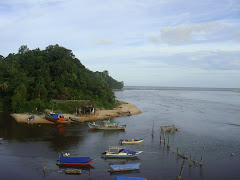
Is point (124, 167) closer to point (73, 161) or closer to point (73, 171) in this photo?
point (73, 171)

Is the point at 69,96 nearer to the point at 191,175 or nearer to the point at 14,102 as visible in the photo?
the point at 14,102

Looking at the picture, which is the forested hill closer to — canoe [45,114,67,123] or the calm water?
canoe [45,114,67,123]

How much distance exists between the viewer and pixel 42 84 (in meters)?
58.7

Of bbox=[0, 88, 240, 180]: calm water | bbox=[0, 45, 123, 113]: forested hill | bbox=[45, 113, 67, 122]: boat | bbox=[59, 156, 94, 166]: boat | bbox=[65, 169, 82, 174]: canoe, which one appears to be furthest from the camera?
bbox=[0, 45, 123, 113]: forested hill

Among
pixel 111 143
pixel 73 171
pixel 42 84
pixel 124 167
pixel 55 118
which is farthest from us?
pixel 42 84

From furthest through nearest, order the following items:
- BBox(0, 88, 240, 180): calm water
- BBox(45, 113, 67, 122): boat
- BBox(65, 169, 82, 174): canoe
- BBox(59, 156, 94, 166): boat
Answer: BBox(45, 113, 67, 122): boat, BBox(59, 156, 94, 166): boat, BBox(0, 88, 240, 180): calm water, BBox(65, 169, 82, 174): canoe

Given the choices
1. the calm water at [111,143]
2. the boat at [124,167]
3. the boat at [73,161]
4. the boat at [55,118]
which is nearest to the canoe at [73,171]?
the calm water at [111,143]

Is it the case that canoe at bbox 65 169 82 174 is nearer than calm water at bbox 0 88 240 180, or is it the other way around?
canoe at bbox 65 169 82 174

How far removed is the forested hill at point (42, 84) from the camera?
2150 inches

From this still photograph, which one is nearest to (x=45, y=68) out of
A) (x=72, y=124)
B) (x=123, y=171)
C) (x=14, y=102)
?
(x=14, y=102)

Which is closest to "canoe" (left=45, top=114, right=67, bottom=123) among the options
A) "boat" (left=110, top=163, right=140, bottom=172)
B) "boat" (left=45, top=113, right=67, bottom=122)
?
"boat" (left=45, top=113, right=67, bottom=122)

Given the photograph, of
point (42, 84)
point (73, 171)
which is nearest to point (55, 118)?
point (42, 84)

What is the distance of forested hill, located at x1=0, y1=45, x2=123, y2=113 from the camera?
2150 inches

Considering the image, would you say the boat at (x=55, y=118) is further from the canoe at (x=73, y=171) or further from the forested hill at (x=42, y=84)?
the canoe at (x=73, y=171)
